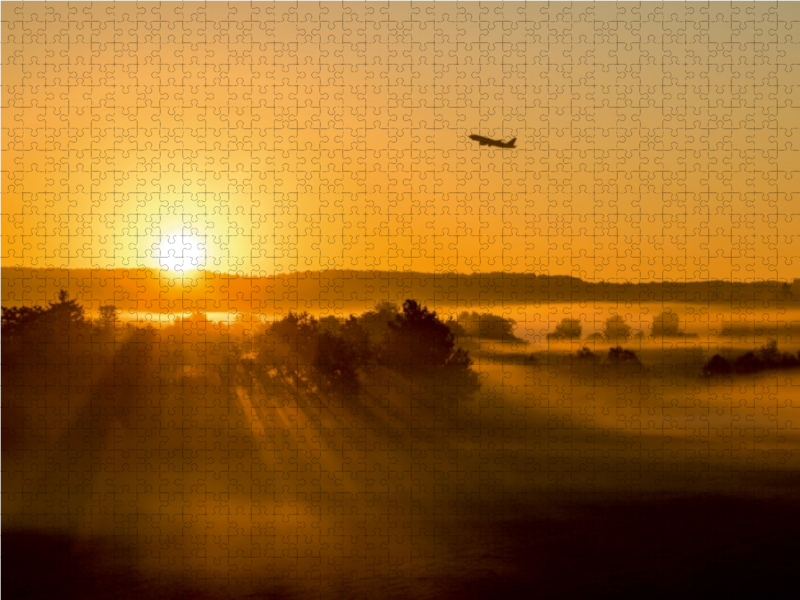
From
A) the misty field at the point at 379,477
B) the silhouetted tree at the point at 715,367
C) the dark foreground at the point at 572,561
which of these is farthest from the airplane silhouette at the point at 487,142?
the silhouetted tree at the point at 715,367

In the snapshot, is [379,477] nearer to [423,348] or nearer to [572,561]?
[572,561]

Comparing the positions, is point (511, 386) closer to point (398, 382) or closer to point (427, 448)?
point (427, 448)

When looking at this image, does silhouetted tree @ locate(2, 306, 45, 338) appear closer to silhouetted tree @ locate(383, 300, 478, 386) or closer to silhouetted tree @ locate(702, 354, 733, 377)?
silhouetted tree @ locate(383, 300, 478, 386)

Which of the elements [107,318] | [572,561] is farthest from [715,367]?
[107,318]

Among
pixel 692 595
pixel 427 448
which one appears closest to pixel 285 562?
pixel 692 595

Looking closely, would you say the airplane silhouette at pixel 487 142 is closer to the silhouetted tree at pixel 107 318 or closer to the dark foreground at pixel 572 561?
the dark foreground at pixel 572 561

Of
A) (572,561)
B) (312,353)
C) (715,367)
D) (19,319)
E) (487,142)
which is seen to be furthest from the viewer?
(312,353)
